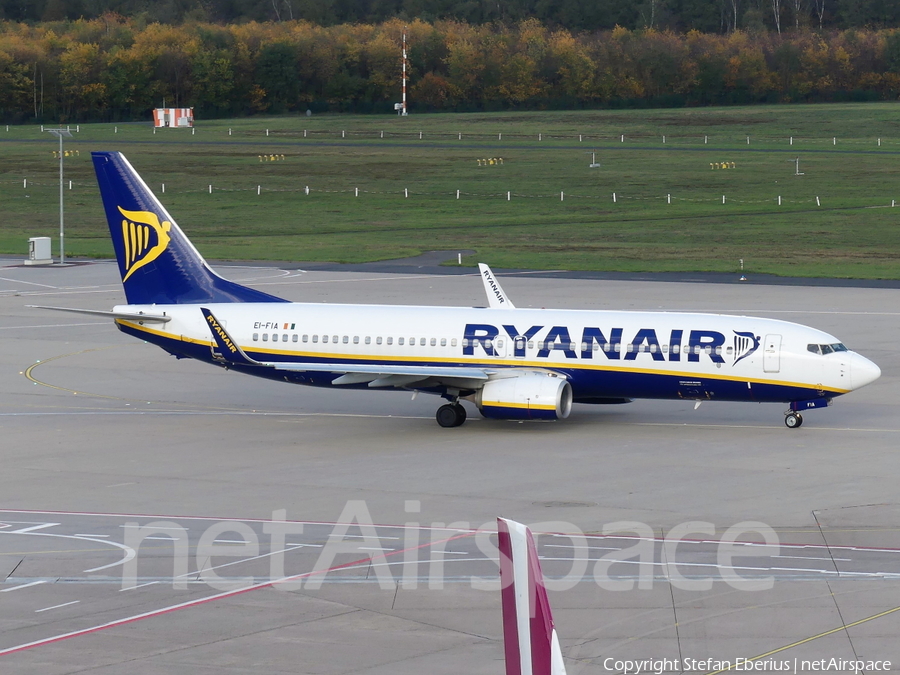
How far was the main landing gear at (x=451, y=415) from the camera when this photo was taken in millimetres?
40906

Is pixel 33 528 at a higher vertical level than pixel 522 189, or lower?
lower

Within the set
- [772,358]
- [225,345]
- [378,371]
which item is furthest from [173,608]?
[772,358]

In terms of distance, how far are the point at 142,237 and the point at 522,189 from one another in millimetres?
91811

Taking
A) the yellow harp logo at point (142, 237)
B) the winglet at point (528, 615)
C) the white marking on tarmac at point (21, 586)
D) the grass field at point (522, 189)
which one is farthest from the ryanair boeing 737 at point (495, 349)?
the grass field at point (522, 189)

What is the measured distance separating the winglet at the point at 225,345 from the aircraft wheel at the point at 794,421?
17034 mm

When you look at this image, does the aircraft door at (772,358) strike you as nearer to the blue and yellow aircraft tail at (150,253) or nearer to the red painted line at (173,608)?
the red painted line at (173,608)

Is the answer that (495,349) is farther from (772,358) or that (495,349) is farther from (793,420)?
(793,420)

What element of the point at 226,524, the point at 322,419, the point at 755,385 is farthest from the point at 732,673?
the point at 322,419

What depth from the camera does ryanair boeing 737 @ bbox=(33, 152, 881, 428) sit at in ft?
129

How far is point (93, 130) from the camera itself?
184625mm

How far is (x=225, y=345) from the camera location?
134 ft

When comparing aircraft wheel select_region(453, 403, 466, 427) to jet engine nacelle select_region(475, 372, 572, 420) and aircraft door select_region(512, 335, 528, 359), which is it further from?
aircraft door select_region(512, 335, 528, 359)

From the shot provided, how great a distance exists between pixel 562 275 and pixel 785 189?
57.9m

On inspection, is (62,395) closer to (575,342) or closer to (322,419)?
(322,419)
